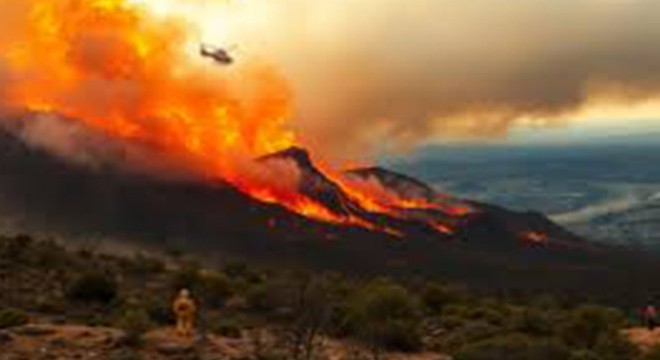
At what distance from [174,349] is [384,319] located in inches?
535

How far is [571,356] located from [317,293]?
859 cm

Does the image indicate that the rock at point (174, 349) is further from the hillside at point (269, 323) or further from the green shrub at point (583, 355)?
the green shrub at point (583, 355)

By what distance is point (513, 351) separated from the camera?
36.7 m

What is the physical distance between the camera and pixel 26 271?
196 feet

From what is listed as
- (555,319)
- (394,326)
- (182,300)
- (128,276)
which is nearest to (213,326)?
(182,300)

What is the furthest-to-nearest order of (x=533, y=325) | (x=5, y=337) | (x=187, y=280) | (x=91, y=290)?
(x=187, y=280), (x=91, y=290), (x=533, y=325), (x=5, y=337)

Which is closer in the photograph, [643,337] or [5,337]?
[5,337]

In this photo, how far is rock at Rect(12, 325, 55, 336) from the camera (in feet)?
120

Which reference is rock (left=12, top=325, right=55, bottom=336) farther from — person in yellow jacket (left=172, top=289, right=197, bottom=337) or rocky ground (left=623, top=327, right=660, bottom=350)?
rocky ground (left=623, top=327, right=660, bottom=350)

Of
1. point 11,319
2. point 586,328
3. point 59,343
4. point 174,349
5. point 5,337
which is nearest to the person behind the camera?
point 5,337

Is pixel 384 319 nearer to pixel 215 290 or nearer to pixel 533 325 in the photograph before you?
pixel 533 325

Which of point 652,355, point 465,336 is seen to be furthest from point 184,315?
point 652,355

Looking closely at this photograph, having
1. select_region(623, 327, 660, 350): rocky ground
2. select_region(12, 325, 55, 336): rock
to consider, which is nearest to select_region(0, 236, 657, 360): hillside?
select_region(12, 325, 55, 336): rock

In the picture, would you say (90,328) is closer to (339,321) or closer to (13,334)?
(13,334)
